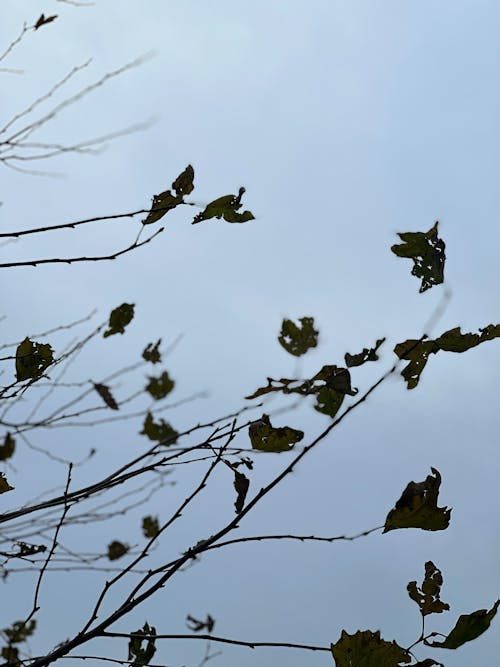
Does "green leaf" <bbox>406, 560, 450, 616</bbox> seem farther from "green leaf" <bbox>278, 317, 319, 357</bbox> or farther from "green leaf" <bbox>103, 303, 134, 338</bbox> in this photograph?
"green leaf" <bbox>103, 303, 134, 338</bbox>

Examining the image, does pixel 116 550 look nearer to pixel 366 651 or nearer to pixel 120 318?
pixel 120 318

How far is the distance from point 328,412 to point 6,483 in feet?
2.41

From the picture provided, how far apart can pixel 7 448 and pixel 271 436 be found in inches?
64.3

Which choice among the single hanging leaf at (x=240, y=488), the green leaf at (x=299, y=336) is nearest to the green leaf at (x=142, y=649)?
the single hanging leaf at (x=240, y=488)

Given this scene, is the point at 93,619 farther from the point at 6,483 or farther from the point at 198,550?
the point at 6,483

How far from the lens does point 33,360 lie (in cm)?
178

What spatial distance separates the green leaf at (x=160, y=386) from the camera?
3.15m

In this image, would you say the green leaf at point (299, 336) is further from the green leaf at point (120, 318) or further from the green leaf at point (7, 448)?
the green leaf at point (7, 448)

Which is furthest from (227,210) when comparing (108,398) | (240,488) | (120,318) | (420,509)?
(108,398)

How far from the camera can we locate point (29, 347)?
1.76 meters

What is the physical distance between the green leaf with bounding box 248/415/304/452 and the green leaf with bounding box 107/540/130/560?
1.91 meters

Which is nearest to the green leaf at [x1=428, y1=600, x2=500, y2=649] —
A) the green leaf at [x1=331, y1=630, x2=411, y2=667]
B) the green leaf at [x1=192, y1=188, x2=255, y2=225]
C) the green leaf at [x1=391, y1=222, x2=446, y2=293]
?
the green leaf at [x1=331, y1=630, x2=411, y2=667]

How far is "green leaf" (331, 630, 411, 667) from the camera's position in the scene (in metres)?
1.29

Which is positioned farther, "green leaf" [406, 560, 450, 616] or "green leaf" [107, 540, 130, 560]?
"green leaf" [107, 540, 130, 560]
